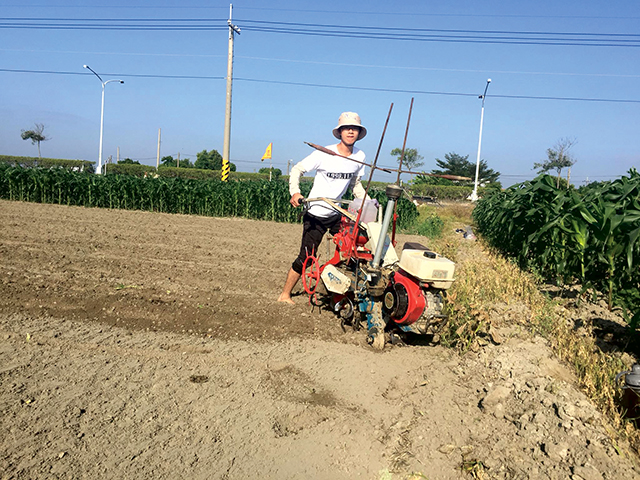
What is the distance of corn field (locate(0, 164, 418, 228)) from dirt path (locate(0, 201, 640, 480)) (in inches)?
547

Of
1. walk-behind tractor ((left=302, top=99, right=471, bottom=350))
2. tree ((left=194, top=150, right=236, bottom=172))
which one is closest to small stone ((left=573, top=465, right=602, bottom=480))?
walk-behind tractor ((left=302, top=99, right=471, bottom=350))

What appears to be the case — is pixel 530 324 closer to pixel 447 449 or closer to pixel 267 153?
pixel 447 449

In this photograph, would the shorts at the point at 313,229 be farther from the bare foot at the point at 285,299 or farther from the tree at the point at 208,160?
the tree at the point at 208,160

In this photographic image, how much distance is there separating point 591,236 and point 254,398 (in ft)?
16.2

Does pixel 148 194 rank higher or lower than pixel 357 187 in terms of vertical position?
lower

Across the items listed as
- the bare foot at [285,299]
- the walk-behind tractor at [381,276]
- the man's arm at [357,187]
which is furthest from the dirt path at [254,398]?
the man's arm at [357,187]

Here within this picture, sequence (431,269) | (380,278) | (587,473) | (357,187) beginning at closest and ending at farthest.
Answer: (587,473) → (431,269) → (380,278) → (357,187)

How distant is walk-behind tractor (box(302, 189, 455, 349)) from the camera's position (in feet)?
14.5

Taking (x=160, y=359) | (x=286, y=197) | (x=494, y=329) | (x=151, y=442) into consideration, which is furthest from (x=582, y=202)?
(x=286, y=197)

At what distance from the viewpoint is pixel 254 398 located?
3.78 metres

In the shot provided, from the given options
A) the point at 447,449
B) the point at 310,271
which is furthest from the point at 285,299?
the point at 447,449

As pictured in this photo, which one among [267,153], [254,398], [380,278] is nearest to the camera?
[254,398]

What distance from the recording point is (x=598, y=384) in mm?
4016

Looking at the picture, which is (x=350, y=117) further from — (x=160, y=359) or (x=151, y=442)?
(x=151, y=442)
